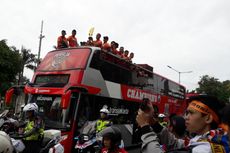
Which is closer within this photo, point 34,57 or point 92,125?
point 92,125

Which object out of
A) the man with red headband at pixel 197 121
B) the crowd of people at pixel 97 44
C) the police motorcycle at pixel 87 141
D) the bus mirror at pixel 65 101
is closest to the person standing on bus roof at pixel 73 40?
the crowd of people at pixel 97 44

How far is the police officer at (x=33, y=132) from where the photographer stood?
17.6ft

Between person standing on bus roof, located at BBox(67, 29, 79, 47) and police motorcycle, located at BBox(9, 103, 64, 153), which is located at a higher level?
person standing on bus roof, located at BBox(67, 29, 79, 47)

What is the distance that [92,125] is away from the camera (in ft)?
31.1

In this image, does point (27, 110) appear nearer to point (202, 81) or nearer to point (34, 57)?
point (34, 57)

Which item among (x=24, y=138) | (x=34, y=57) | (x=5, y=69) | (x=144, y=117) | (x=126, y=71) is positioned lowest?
(x=24, y=138)

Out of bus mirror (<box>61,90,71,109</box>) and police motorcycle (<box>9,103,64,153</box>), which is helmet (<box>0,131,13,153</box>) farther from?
bus mirror (<box>61,90,71,109</box>)

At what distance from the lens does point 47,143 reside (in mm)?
5711

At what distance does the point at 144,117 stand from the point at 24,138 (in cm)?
376

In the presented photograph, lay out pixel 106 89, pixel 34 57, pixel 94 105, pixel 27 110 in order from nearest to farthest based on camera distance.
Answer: pixel 27 110
pixel 94 105
pixel 106 89
pixel 34 57

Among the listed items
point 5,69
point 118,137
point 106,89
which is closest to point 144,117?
point 118,137

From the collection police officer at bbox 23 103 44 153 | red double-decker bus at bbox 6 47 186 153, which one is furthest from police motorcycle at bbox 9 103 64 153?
red double-decker bus at bbox 6 47 186 153

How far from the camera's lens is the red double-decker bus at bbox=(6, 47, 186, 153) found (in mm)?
9352

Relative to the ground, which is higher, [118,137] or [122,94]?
[122,94]
